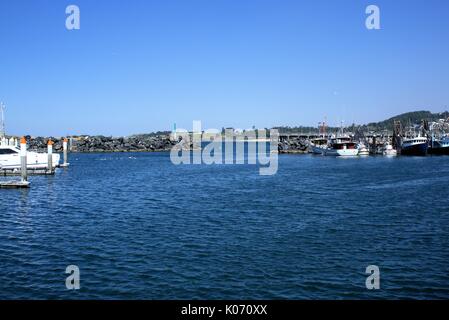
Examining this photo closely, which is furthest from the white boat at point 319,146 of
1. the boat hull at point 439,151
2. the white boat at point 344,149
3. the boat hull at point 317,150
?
the boat hull at point 439,151

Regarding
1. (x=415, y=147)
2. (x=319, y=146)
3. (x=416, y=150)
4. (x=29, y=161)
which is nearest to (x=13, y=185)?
(x=29, y=161)

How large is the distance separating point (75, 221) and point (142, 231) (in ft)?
22.8

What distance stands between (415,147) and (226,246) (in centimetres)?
13566

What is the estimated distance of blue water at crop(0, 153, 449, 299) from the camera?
60.2ft

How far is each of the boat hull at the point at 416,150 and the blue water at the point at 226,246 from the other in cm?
10397

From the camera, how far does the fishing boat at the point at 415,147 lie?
142 m

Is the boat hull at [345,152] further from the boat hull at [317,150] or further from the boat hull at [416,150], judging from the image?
the boat hull at [416,150]

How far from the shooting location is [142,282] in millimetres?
19031

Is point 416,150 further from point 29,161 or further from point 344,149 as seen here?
point 29,161

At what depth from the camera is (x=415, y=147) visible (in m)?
145

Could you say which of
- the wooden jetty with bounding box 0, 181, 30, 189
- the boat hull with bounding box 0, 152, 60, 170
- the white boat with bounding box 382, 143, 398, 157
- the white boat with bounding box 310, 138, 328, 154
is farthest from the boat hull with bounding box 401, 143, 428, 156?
the wooden jetty with bounding box 0, 181, 30, 189

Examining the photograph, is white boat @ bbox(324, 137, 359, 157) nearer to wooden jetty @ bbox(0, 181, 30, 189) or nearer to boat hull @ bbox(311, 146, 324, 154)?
boat hull @ bbox(311, 146, 324, 154)
